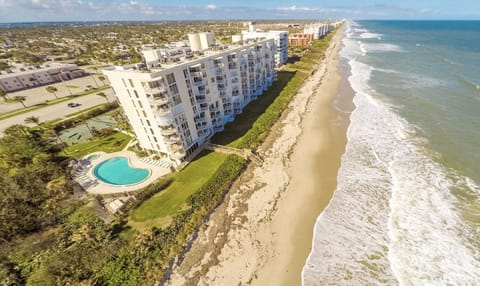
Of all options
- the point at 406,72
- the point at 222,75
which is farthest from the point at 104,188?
the point at 406,72

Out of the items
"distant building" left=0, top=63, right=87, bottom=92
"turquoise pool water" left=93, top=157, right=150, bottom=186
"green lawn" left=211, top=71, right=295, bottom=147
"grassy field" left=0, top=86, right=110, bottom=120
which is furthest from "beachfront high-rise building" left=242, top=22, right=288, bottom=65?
"distant building" left=0, top=63, right=87, bottom=92

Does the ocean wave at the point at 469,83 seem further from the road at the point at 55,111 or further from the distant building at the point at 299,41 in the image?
the road at the point at 55,111

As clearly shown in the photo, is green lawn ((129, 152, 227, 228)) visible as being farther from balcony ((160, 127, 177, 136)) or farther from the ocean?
the ocean

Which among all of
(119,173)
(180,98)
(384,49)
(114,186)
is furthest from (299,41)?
(114,186)

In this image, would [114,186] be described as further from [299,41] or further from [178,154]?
[299,41]

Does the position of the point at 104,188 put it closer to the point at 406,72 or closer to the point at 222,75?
the point at 222,75
